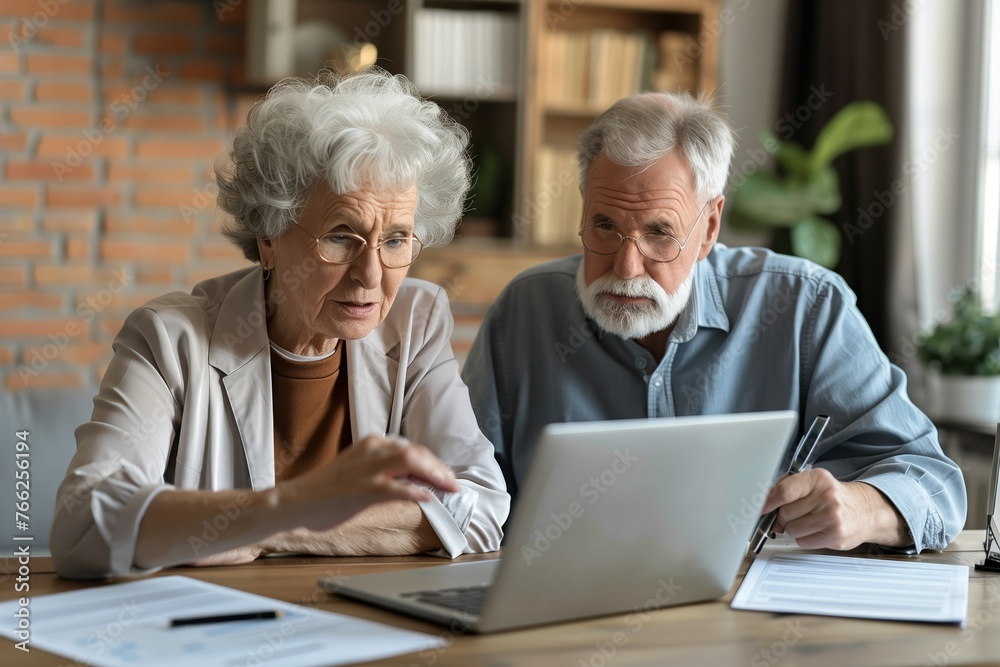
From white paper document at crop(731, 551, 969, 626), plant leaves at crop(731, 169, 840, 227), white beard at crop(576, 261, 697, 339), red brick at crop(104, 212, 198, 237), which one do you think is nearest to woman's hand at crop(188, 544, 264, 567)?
white paper document at crop(731, 551, 969, 626)

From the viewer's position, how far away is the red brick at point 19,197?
139 inches

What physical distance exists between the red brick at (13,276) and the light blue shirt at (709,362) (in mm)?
2140

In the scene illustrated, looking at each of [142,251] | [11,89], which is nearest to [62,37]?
[11,89]

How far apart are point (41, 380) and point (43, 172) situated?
0.69m

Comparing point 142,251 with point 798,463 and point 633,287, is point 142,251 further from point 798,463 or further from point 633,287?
point 798,463

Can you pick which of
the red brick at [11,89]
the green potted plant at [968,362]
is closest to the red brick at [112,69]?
the red brick at [11,89]

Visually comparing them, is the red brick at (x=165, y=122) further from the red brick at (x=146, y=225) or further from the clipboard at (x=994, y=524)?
the clipboard at (x=994, y=524)

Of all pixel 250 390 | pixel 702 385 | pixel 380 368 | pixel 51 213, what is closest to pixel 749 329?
pixel 702 385

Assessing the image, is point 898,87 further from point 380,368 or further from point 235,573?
point 235,573

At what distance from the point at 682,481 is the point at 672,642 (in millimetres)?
157

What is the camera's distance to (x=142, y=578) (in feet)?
4.05

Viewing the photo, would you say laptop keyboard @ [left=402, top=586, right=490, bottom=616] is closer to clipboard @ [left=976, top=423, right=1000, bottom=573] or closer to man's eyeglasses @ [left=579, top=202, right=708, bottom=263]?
clipboard @ [left=976, top=423, right=1000, bottom=573]

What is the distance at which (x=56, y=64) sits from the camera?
3525 millimetres

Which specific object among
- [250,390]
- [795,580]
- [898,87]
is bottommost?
[795,580]
